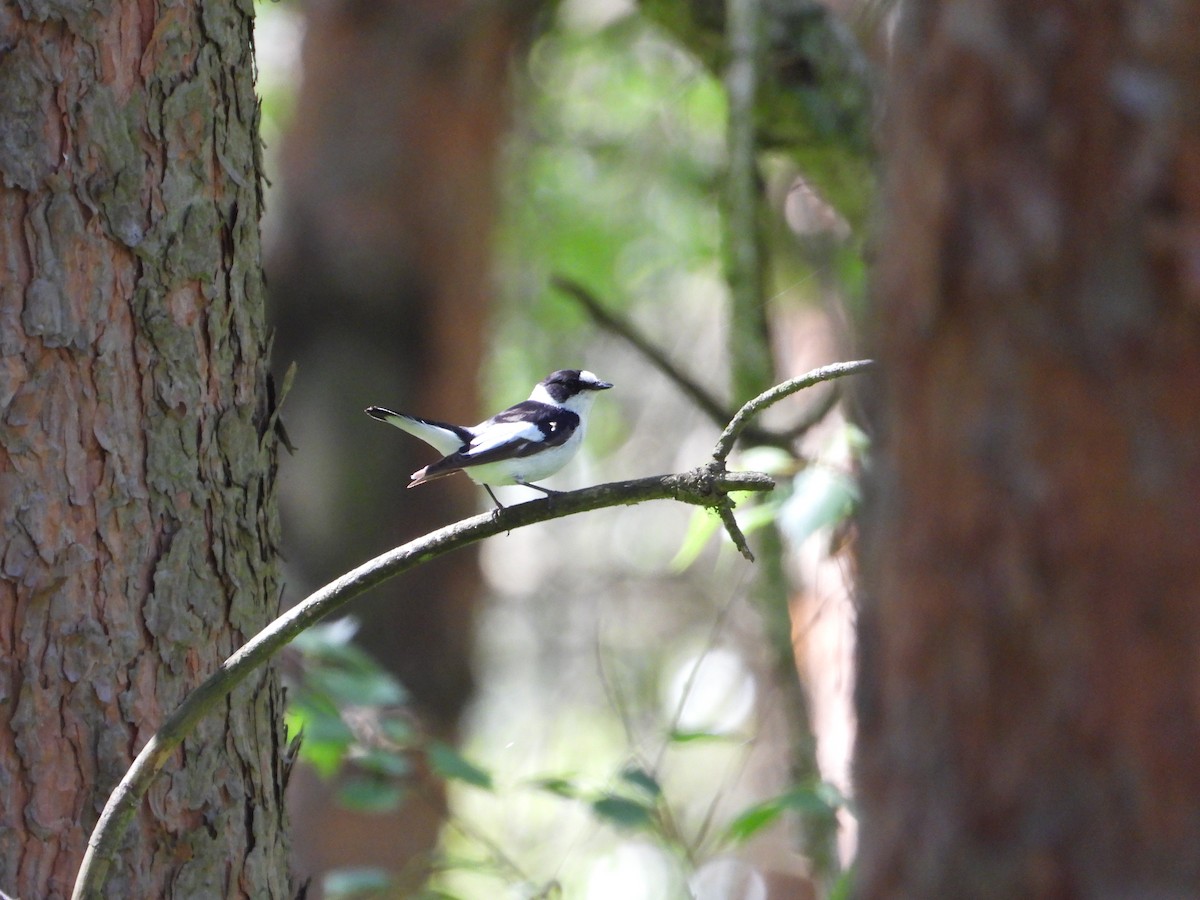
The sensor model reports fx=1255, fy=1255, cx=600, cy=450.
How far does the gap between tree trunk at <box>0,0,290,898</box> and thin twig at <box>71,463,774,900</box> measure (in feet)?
0.54

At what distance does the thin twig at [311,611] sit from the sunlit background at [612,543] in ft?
3.42

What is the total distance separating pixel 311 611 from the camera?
2.19 metres

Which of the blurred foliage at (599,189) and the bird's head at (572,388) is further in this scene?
the blurred foliage at (599,189)

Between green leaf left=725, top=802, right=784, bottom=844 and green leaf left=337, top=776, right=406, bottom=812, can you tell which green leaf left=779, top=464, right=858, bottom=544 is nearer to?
green leaf left=725, top=802, right=784, bottom=844

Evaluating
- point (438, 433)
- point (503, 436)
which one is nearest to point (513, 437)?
point (503, 436)

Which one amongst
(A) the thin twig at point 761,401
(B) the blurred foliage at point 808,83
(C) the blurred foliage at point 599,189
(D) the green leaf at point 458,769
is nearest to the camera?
(A) the thin twig at point 761,401

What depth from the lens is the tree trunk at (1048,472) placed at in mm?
1306

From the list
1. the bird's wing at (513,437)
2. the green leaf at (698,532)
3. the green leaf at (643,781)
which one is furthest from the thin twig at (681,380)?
the green leaf at (643,781)

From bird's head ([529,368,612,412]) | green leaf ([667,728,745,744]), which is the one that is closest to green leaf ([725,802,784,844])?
green leaf ([667,728,745,744])

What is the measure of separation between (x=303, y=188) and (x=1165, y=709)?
699cm

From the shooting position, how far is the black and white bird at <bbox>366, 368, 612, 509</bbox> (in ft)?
13.6

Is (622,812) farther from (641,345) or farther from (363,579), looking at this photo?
(641,345)

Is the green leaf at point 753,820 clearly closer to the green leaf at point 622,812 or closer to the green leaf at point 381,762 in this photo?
the green leaf at point 622,812

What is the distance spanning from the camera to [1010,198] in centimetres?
139
